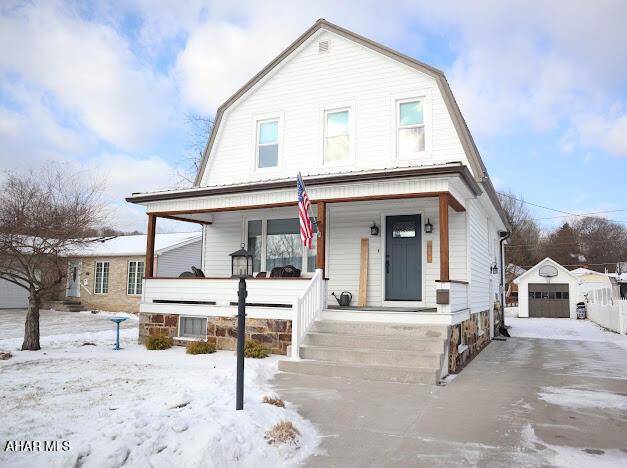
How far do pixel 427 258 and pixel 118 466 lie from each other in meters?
8.08

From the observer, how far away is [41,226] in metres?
12.3

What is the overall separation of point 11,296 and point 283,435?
2509cm

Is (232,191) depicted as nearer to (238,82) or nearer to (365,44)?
(365,44)

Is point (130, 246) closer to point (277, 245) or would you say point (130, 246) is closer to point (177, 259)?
point (177, 259)

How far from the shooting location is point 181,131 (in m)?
25.8

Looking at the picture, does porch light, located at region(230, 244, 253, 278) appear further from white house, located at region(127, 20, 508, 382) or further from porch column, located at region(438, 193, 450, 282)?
porch column, located at region(438, 193, 450, 282)

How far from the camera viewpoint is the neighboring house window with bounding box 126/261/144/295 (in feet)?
71.3

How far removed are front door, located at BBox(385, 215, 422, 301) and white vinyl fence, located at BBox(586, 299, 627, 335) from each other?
1049 cm

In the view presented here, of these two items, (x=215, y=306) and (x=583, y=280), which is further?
(x=583, y=280)

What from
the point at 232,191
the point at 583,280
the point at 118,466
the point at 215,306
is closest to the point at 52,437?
the point at 118,466

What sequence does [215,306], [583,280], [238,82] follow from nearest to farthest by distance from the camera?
[215,306] < [238,82] < [583,280]

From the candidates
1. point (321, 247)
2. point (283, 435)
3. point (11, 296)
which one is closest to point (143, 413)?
point (283, 435)

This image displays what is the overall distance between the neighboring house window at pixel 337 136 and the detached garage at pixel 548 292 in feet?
72.6

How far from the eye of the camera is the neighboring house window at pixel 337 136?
1139 cm
